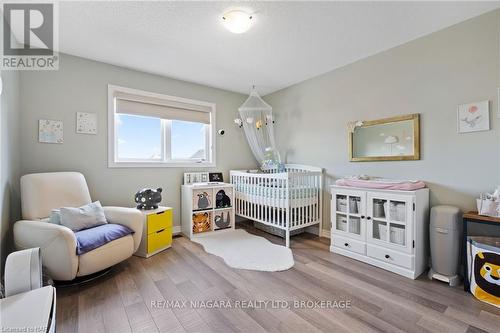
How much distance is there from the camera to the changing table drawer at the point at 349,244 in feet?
8.06

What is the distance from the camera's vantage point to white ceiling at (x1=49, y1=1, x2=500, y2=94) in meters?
1.85

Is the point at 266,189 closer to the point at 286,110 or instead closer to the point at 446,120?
the point at 286,110

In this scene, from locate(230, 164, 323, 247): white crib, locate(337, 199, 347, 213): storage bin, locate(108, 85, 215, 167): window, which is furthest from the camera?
locate(108, 85, 215, 167): window

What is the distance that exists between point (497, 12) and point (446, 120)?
93 centimetres

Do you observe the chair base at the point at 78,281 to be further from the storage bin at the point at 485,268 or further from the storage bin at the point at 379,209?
the storage bin at the point at 485,268

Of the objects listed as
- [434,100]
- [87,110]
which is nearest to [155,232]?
[87,110]

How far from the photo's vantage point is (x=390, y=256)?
222 centimetres

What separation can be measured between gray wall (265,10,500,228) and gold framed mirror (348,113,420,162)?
0.07m

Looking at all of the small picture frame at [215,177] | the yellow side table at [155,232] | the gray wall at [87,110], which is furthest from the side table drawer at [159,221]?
the small picture frame at [215,177]

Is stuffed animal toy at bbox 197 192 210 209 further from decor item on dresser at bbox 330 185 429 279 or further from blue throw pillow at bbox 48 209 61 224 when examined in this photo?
decor item on dresser at bbox 330 185 429 279

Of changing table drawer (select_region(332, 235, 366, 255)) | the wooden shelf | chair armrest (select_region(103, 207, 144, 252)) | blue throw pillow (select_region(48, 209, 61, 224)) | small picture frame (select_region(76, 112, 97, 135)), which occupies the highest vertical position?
small picture frame (select_region(76, 112, 97, 135))

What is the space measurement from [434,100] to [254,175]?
7.45ft

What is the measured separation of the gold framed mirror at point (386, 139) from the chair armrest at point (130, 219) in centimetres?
267

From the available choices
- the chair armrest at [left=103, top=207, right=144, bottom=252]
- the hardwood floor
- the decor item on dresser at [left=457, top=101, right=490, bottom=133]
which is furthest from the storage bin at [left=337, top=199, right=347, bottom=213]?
the chair armrest at [left=103, top=207, right=144, bottom=252]
